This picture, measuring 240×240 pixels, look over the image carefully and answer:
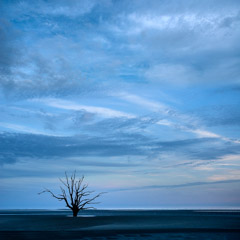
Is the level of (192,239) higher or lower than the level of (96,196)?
lower

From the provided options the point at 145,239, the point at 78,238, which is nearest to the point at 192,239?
the point at 145,239

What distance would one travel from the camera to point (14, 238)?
1853cm

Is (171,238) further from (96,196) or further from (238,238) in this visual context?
(96,196)

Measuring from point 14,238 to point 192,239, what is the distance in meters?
10.7

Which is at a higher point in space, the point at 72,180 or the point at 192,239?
the point at 72,180

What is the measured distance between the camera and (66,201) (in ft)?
148

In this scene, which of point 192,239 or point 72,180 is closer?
point 192,239

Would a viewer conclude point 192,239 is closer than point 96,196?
Yes

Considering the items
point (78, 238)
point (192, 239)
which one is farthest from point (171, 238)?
point (78, 238)

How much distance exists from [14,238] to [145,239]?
788cm

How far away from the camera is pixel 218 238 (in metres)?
19.0

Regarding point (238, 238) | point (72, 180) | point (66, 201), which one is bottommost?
point (238, 238)

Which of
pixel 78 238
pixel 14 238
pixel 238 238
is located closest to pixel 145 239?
pixel 78 238

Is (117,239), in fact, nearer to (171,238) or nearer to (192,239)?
(171,238)
